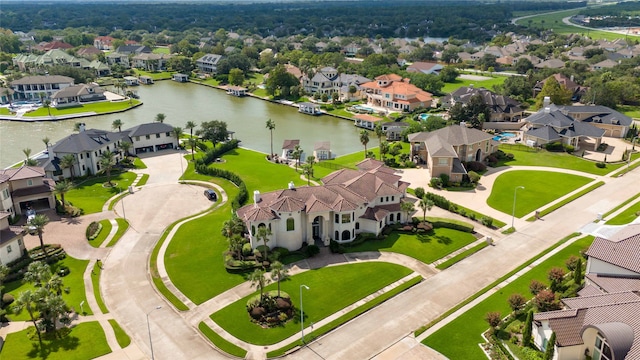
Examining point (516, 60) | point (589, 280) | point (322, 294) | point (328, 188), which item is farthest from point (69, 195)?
point (516, 60)

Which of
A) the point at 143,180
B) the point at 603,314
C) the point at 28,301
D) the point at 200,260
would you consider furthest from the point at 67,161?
the point at 603,314

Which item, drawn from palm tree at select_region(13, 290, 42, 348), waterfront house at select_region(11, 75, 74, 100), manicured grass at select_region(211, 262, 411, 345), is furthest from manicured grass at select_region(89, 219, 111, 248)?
waterfront house at select_region(11, 75, 74, 100)

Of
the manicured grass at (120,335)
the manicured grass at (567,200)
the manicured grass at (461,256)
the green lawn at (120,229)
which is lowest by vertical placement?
the manicured grass at (461,256)

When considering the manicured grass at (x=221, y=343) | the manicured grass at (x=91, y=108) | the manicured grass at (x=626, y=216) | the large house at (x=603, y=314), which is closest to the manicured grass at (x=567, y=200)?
the manicured grass at (x=626, y=216)

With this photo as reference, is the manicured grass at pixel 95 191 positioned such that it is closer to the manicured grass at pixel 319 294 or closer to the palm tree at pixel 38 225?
the palm tree at pixel 38 225

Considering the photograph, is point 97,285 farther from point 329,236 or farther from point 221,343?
point 329,236

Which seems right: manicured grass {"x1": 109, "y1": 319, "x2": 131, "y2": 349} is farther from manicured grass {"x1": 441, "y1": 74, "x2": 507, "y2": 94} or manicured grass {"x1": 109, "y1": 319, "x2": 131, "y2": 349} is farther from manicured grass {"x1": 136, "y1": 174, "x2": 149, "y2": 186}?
manicured grass {"x1": 441, "y1": 74, "x2": 507, "y2": 94}
